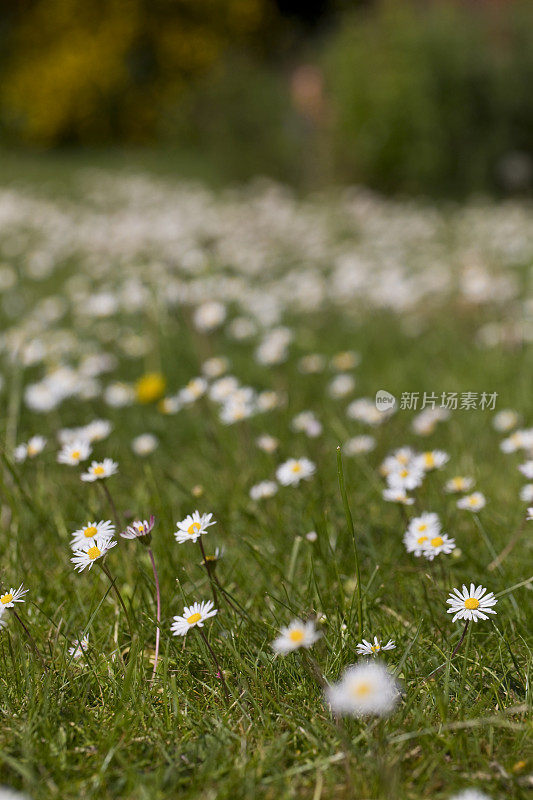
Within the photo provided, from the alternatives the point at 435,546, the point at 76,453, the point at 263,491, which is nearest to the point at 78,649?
the point at 76,453

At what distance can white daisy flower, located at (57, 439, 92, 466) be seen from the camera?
1792mm

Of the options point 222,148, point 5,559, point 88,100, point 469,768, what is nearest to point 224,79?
point 222,148

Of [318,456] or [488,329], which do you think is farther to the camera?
[488,329]

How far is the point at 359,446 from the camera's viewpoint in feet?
7.34

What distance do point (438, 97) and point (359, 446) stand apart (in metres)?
5.84

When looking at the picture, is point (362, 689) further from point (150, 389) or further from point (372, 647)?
point (150, 389)

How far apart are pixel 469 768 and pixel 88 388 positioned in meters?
1.89

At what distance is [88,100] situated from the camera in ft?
48.4

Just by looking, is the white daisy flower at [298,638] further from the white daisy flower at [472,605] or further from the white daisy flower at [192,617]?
the white daisy flower at [472,605]

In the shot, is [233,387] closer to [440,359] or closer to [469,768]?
[440,359]

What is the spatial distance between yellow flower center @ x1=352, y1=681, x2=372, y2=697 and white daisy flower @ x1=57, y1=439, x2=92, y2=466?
0.99m

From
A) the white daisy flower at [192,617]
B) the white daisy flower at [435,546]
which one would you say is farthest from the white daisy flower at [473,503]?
the white daisy flower at [192,617]

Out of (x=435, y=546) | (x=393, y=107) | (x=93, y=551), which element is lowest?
(x=93, y=551)

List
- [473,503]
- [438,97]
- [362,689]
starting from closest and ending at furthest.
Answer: [362,689]
[473,503]
[438,97]
